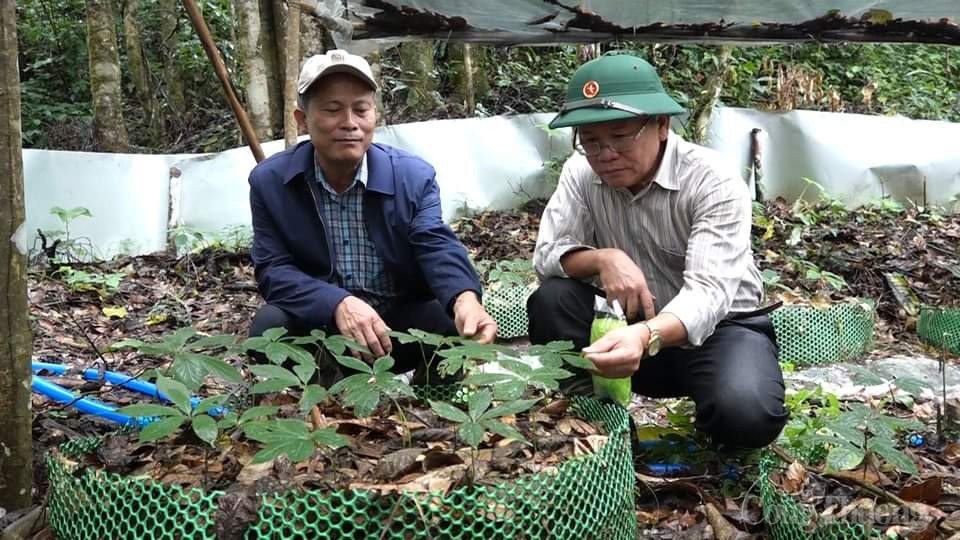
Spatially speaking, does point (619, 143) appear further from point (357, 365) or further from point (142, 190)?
point (142, 190)

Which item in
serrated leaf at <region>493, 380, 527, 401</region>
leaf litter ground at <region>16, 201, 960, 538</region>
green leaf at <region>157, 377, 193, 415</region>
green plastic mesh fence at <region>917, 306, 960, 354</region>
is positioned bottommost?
green plastic mesh fence at <region>917, 306, 960, 354</region>

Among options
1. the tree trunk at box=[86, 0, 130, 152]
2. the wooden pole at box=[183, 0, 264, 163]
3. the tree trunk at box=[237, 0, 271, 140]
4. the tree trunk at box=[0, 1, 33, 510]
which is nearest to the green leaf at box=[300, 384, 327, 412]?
the tree trunk at box=[0, 1, 33, 510]

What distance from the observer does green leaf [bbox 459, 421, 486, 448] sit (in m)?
1.61

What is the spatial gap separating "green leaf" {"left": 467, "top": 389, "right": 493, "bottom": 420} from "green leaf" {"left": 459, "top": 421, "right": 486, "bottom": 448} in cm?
2

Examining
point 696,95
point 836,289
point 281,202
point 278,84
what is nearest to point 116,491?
point 281,202

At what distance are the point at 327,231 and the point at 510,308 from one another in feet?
7.96

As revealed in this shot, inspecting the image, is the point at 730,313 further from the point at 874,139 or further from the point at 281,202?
the point at 874,139

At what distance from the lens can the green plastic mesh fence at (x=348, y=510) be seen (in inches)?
62.8

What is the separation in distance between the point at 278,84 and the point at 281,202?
223 inches

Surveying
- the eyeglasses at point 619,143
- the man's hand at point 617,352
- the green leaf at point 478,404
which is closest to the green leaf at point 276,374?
the green leaf at point 478,404

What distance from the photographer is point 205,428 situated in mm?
1631

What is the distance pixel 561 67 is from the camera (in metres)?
11.4

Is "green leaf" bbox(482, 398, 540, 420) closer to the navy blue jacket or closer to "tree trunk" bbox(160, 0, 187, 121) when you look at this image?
the navy blue jacket

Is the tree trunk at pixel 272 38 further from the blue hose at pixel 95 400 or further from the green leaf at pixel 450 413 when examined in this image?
the green leaf at pixel 450 413
